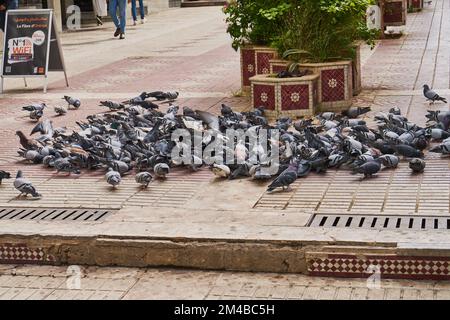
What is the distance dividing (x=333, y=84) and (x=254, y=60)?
142cm

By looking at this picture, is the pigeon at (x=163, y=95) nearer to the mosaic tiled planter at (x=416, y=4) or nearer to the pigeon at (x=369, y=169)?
the pigeon at (x=369, y=169)

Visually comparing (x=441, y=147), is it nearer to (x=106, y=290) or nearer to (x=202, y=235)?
(x=202, y=235)

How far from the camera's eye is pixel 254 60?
1125 cm

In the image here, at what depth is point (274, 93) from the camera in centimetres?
962

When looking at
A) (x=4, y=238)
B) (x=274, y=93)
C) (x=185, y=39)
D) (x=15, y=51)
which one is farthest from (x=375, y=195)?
(x=185, y=39)

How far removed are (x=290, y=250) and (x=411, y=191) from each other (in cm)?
150

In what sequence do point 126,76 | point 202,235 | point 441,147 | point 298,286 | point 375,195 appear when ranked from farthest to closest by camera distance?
point 126,76 < point 441,147 < point 375,195 < point 202,235 < point 298,286

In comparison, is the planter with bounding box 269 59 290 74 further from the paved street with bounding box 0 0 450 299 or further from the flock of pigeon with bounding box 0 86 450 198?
the flock of pigeon with bounding box 0 86 450 198

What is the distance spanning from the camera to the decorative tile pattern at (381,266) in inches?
203

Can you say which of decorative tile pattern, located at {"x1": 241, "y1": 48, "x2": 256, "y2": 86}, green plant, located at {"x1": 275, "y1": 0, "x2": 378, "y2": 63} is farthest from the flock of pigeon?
decorative tile pattern, located at {"x1": 241, "y1": 48, "x2": 256, "y2": 86}

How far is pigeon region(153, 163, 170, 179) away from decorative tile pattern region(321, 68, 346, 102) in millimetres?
3323

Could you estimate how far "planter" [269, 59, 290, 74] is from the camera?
10258 mm

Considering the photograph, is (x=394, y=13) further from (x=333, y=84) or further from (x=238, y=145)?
(x=238, y=145)

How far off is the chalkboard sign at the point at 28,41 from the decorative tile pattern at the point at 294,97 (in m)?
4.38
